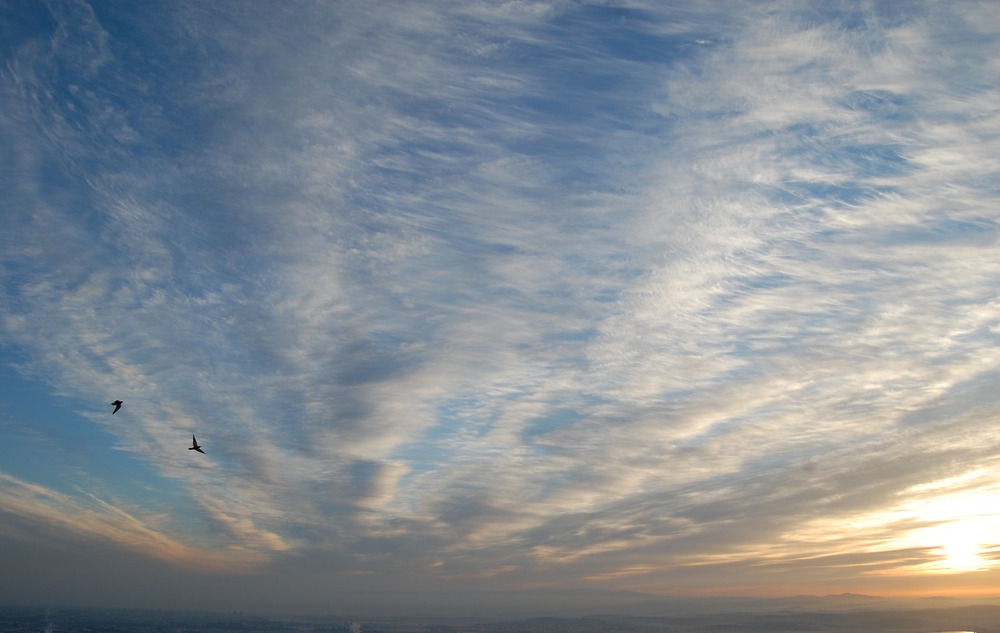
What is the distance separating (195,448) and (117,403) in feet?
31.9

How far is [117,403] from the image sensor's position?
62000 mm

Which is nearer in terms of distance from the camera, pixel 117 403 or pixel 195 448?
pixel 117 403

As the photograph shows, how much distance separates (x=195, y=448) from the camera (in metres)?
66.9
